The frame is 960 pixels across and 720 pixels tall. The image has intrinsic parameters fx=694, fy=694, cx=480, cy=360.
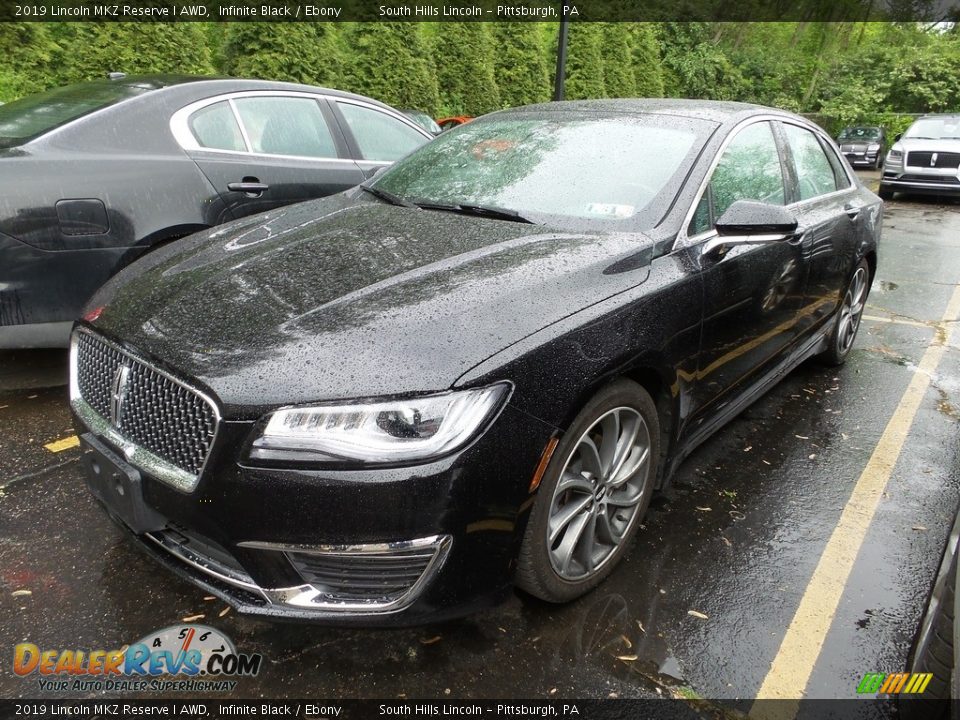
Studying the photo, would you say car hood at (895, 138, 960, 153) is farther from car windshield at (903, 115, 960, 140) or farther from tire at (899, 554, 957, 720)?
tire at (899, 554, 957, 720)

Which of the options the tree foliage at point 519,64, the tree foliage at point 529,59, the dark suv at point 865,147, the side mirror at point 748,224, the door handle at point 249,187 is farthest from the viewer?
the dark suv at point 865,147

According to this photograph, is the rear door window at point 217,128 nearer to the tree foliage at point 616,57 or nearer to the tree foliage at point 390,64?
the tree foliage at point 390,64

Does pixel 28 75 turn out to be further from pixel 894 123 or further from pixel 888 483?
pixel 894 123

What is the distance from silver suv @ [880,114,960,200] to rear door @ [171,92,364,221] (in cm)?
1259

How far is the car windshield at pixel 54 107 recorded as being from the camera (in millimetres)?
3404

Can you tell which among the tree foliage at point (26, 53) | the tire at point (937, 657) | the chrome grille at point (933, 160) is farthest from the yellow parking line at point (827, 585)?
the chrome grille at point (933, 160)

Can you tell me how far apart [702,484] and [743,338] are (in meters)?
0.71

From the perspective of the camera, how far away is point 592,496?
2217 mm

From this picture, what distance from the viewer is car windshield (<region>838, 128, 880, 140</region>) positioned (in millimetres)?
20141

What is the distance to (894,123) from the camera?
25328 millimetres

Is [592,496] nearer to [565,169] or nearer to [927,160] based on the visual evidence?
[565,169]

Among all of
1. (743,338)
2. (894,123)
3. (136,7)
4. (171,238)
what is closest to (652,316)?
(743,338)

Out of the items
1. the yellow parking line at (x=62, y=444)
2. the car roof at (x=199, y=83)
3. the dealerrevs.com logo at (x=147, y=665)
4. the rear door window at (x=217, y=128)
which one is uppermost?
the car roof at (x=199, y=83)

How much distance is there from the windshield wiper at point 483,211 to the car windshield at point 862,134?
70.3ft
